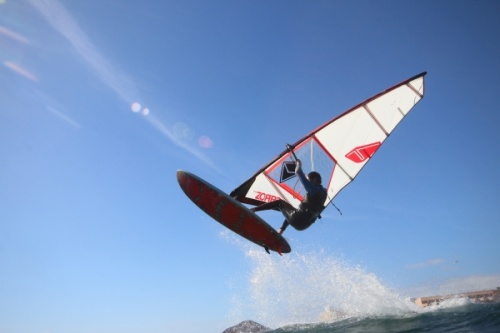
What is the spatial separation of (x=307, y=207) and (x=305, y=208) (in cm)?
6

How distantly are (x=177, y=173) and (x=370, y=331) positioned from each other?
6.97 metres

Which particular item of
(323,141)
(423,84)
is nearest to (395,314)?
(323,141)

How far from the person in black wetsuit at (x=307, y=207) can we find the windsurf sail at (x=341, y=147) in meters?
1.00

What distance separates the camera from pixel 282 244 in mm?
7926

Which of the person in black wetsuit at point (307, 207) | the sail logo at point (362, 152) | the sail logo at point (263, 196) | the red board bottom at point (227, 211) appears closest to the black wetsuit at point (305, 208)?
the person in black wetsuit at point (307, 207)

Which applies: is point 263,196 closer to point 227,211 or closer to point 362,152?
point 227,211

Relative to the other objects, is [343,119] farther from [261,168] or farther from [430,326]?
[430,326]

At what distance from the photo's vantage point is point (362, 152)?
387 inches

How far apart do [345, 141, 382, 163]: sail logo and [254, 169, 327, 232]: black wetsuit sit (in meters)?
2.93

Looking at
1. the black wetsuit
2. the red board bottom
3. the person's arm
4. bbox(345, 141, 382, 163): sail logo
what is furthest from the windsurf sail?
the person's arm

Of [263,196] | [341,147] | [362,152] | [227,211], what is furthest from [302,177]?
[362,152]

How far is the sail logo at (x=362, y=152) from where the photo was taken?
9805 millimetres

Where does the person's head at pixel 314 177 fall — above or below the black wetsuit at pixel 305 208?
above

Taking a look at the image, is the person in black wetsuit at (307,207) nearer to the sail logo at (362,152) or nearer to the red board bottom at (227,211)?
the red board bottom at (227,211)
